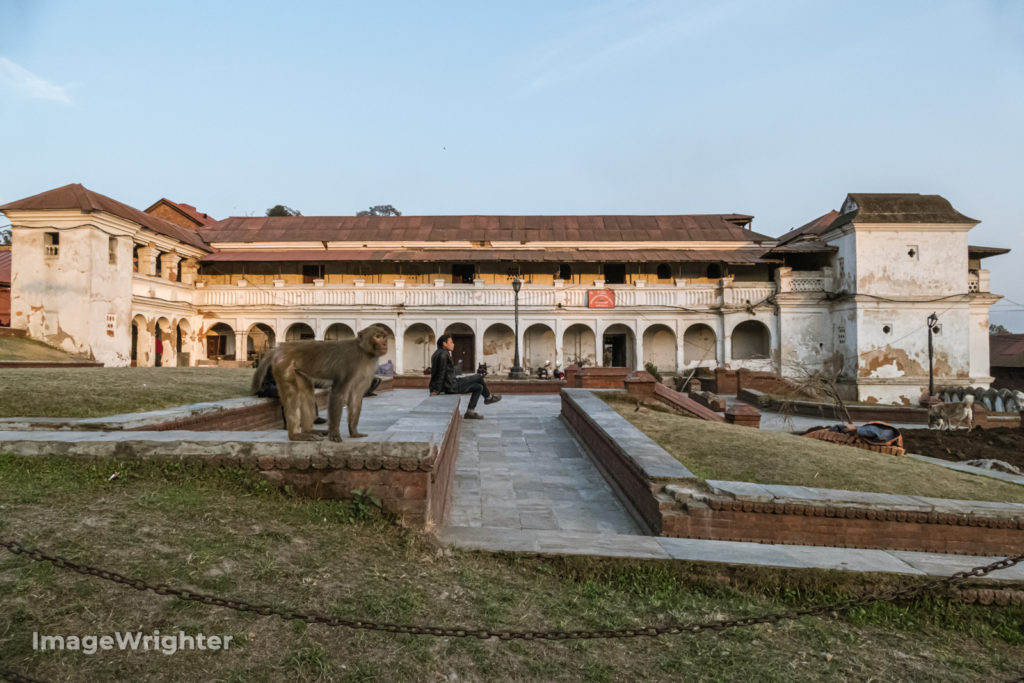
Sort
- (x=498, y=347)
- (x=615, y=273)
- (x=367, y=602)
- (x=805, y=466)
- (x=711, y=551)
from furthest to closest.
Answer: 1. (x=615, y=273)
2. (x=498, y=347)
3. (x=805, y=466)
4. (x=711, y=551)
5. (x=367, y=602)

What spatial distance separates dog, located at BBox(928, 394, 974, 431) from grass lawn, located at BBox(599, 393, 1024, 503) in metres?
11.0

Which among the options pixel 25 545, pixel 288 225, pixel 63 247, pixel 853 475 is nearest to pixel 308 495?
pixel 25 545

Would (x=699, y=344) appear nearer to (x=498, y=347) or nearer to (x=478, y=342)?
(x=498, y=347)

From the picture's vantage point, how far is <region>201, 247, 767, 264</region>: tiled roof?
93.7 ft

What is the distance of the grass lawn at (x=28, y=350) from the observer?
17.2 metres

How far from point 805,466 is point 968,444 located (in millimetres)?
8836

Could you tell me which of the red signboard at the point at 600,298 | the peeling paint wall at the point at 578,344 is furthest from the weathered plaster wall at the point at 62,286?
the peeling paint wall at the point at 578,344

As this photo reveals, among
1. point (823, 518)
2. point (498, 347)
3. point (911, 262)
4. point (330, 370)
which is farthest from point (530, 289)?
point (823, 518)

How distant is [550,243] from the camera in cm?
3206

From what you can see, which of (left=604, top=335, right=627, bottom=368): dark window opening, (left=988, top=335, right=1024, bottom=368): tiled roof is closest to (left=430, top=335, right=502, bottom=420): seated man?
(left=604, top=335, right=627, bottom=368): dark window opening

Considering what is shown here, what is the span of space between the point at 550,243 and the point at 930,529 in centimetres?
2823

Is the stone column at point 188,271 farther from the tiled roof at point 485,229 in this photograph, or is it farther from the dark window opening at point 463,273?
the dark window opening at point 463,273

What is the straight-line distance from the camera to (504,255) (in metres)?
28.9

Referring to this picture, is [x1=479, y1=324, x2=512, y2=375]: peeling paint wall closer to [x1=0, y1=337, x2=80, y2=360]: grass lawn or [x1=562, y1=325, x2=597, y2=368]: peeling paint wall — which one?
[x1=562, y1=325, x2=597, y2=368]: peeling paint wall
